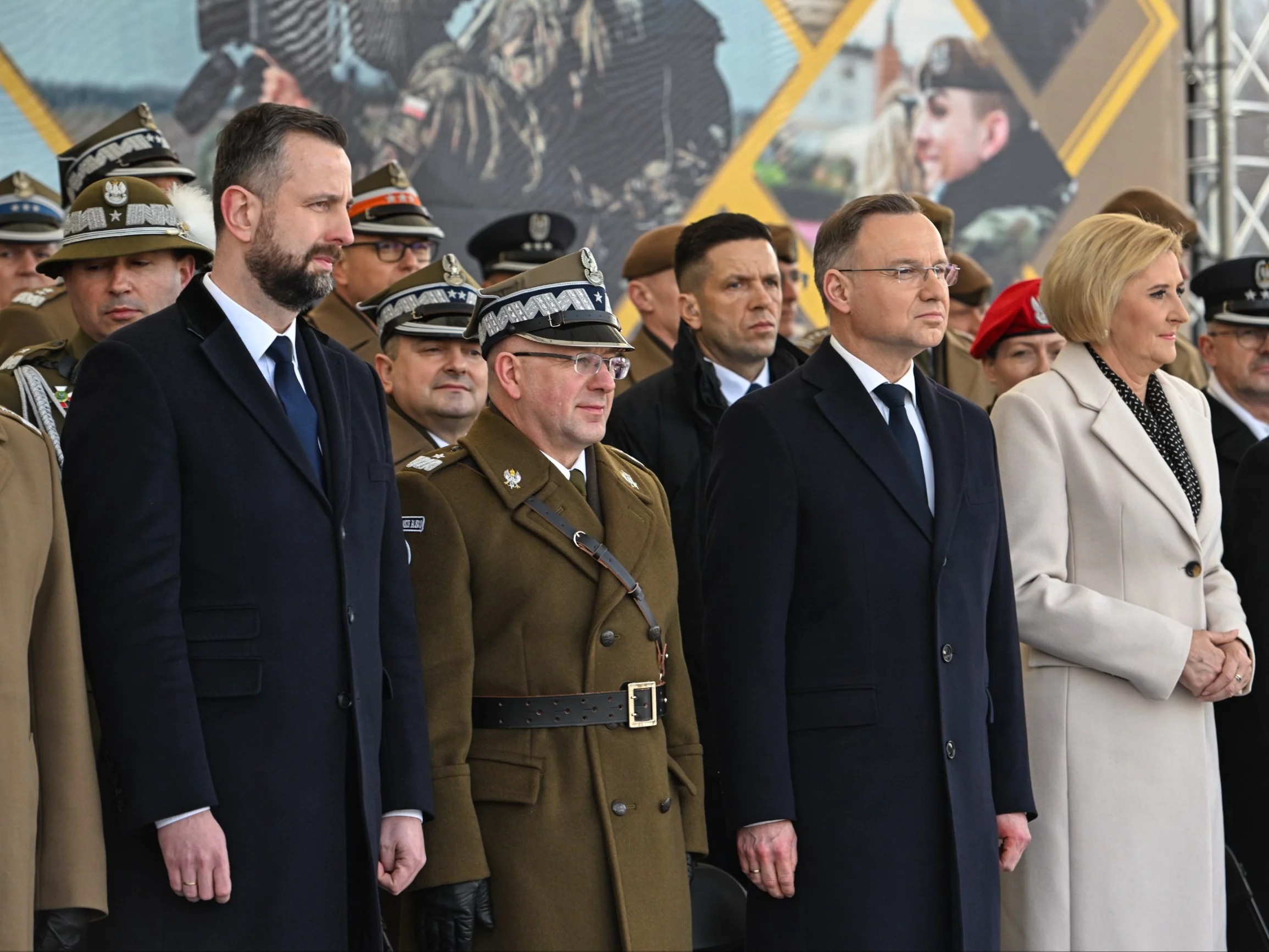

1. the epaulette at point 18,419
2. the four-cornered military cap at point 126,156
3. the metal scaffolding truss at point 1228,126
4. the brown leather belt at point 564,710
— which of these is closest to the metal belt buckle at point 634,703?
the brown leather belt at point 564,710

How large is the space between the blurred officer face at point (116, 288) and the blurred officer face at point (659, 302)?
192 centimetres

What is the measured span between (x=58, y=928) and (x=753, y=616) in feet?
4.46

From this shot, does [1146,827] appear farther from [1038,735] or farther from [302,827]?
[302,827]

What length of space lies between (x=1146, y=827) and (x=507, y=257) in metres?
3.35

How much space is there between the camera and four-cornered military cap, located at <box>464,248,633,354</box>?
3217 mm

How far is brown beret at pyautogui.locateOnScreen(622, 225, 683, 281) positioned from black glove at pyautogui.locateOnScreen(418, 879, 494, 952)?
2.91 metres

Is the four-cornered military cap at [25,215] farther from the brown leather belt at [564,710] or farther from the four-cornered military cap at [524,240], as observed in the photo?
the brown leather belt at [564,710]

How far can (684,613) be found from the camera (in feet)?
13.4

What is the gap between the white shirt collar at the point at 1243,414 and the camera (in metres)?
4.70

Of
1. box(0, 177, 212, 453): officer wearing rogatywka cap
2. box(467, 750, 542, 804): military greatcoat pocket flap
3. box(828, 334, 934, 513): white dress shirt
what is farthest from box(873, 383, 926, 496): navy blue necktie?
box(0, 177, 212, 453): officer wearing rogatywka cap

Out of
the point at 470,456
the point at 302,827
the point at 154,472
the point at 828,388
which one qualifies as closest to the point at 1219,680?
the point at 828,388

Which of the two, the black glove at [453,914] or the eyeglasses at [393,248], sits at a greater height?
the eyeglasses at [393,248]

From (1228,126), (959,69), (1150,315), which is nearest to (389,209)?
(1150,315)

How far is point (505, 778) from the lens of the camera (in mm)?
3021
